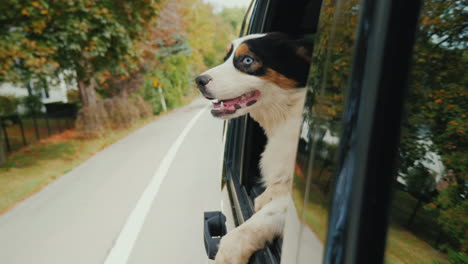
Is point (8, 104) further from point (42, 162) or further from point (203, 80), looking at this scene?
→ point (203, 80)

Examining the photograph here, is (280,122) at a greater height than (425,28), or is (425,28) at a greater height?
(425,28)

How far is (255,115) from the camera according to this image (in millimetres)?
2289

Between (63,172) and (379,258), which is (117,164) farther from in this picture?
(379,258)

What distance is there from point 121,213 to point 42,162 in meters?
5.82

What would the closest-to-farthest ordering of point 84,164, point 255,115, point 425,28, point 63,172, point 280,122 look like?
1. point 425,28
2. point 280,122
3. point 255,115
4. point 63,172
5. point 84,164

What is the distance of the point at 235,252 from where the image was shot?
1.40 meters

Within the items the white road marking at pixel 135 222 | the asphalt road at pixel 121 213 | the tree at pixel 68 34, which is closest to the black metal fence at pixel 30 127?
the tree at pixel 68 34

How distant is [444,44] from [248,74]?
1.75 meters

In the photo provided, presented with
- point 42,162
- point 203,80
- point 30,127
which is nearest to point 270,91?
point 203,80

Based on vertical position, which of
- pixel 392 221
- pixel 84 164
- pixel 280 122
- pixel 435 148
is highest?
pixel 435 148

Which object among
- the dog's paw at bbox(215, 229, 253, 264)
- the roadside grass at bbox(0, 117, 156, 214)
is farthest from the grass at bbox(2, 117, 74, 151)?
the dog's paw at bbox(215, 229, 253, 264)

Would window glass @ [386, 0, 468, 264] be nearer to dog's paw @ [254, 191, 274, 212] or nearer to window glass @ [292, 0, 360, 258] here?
window glass @ [292, 0, 360, 258]

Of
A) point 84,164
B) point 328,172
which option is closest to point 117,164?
point 84,164

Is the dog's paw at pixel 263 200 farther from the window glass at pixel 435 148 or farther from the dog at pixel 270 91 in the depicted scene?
the window glass at pixel 435 148
